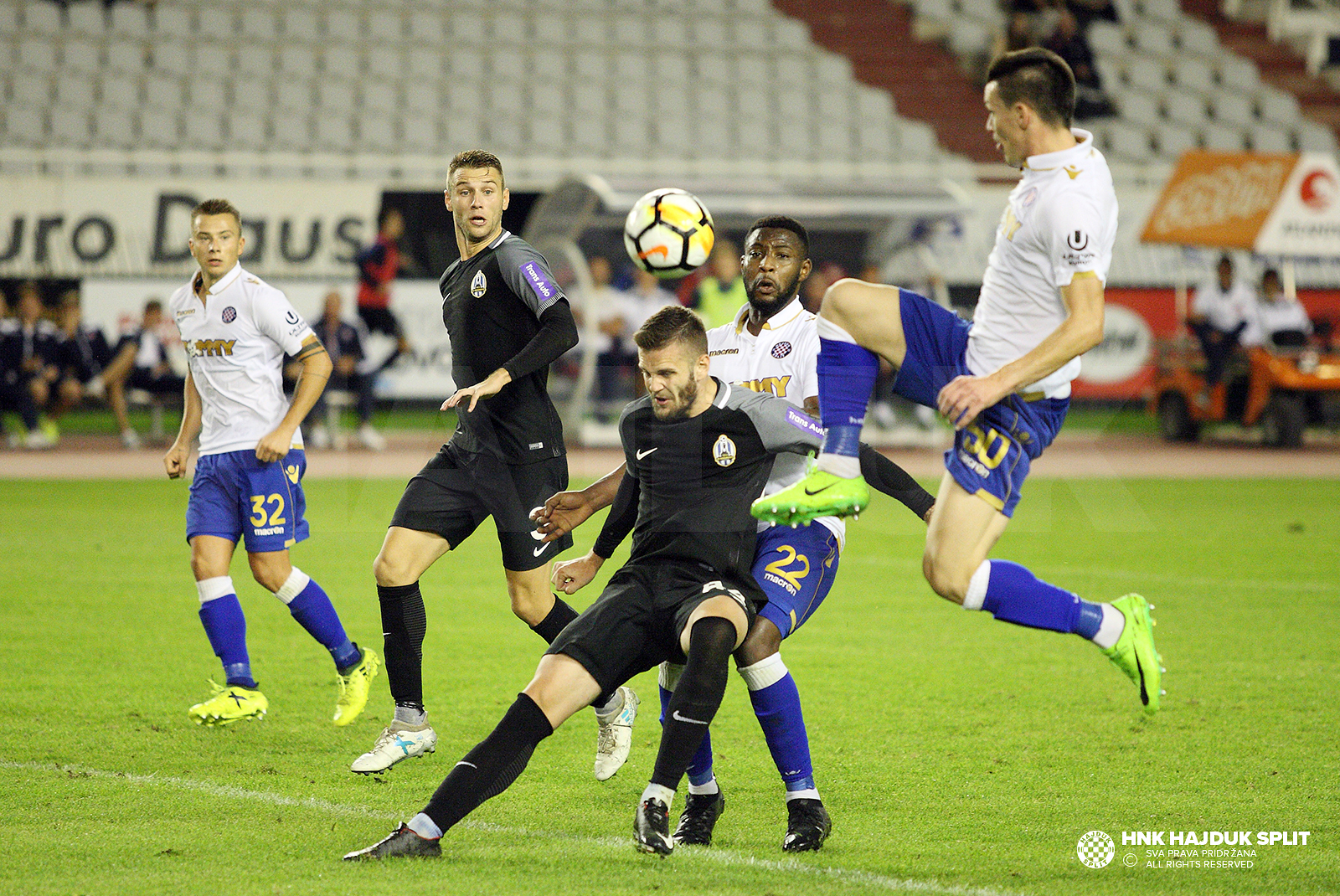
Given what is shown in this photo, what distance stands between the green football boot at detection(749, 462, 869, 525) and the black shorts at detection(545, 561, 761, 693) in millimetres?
267

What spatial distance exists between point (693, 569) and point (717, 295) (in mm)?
9572

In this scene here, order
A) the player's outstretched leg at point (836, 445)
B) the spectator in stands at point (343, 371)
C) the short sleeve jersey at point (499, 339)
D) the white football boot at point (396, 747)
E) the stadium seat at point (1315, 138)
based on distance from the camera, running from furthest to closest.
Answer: the stadium seat at point (1315, 138), the spectator in stands at point (343, 371), the short sleeve jersey at point (499, 339), the white football boot at point (396, 747), the player's outstretched leg at point (836, 445)

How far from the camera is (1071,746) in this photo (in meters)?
5.39

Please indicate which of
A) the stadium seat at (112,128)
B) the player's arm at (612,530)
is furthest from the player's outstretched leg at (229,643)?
the stadium seat at (112,128)

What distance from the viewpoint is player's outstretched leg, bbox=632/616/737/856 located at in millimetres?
3934

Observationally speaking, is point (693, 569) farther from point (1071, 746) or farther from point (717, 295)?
A: point (717, 295)

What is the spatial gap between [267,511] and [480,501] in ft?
3.49

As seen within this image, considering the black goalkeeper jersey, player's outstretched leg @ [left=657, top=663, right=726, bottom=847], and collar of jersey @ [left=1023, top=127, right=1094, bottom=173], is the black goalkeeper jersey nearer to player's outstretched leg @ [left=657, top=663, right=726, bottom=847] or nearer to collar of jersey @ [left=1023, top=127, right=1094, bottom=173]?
player's outstretched leg @ [left=657, top=663, right=726, bottom=847]

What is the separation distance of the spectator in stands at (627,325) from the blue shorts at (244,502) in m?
11.0

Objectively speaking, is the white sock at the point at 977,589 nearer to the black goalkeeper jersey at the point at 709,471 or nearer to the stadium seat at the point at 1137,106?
the black goalkeeper jersey at the point at 709,471

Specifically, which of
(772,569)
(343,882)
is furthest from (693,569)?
(343,882)

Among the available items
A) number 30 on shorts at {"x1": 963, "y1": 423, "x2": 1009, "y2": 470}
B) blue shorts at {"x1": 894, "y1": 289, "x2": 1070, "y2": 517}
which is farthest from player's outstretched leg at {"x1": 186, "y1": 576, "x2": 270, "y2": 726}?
number 30 on shorts at {"x1": 963, "y1": 423, "x2": 1009, "y2": 470}

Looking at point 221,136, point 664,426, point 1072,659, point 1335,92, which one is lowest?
point 1072,659

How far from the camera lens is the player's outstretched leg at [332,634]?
5.71 metres
